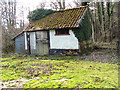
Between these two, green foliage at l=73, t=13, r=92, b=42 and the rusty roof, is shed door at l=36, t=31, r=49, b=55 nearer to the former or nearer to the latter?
the rusty roof

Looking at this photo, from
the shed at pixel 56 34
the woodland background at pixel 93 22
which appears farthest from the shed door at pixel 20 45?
the woodland background at pixel 93 22

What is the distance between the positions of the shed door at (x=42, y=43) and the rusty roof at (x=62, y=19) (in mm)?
674

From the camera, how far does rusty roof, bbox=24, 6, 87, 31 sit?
12940 mm

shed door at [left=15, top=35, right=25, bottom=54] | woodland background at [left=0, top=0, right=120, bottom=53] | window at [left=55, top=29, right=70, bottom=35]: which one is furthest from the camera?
woodland background at [left=0, top=0, right=120, bottom=53]

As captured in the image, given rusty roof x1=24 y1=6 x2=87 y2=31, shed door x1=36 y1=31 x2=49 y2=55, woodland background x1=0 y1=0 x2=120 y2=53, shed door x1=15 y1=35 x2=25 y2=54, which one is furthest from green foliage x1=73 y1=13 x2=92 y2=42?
shed door x1=15 y1=35 x2=25 y2=54

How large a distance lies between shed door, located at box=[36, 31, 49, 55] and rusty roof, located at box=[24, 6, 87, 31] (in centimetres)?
67

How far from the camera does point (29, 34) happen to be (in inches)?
597

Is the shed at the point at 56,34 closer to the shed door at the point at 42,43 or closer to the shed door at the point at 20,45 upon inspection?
the shed door at the point at 42,43

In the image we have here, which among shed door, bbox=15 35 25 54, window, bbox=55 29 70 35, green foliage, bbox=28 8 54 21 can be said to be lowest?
shed door, bbox=15 35 25 54

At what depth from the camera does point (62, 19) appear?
555 inches

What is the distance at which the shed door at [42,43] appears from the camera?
14.1m

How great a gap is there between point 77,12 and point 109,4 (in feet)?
28.9

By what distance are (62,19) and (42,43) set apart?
3.45 metres

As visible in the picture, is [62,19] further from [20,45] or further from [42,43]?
[20,45]
